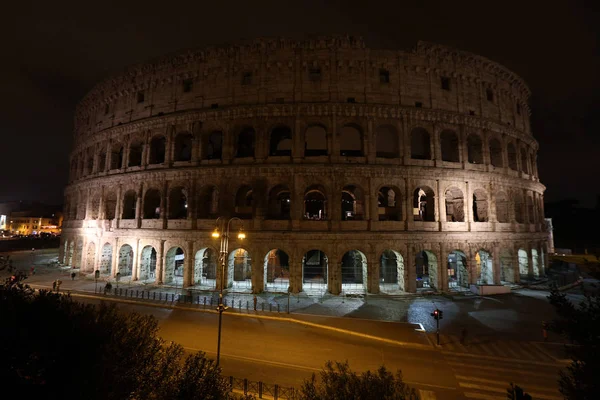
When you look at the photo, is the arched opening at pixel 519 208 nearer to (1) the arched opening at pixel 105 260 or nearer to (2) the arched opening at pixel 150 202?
(2) the arched opening at pixel 150 202

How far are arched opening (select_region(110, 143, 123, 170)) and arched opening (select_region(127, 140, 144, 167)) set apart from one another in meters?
2.10

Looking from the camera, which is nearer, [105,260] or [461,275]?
[461,275]

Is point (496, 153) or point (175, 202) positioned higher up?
point (496, 153)

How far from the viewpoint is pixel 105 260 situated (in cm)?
2878

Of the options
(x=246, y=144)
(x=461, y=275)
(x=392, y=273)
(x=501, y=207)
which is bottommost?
(x=392, y=273)

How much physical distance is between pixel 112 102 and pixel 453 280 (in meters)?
37.9

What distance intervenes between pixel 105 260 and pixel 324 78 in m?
27.4

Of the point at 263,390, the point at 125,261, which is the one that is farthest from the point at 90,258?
the point at 263,390

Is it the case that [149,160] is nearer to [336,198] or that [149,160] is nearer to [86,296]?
[86,296]

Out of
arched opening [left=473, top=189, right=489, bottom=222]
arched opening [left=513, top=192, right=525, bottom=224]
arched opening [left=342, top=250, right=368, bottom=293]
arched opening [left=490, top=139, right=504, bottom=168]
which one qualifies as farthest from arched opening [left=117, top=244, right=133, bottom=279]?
arched opening [left=513, top=192, right=525, bottom=224]

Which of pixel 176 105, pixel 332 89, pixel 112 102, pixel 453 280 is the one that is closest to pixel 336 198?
pixel 332 89

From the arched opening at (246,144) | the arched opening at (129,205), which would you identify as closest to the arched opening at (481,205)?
the arched opening at (246,144)

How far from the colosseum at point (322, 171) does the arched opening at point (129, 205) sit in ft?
0.73

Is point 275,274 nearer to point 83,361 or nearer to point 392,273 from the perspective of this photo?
point 392,273
